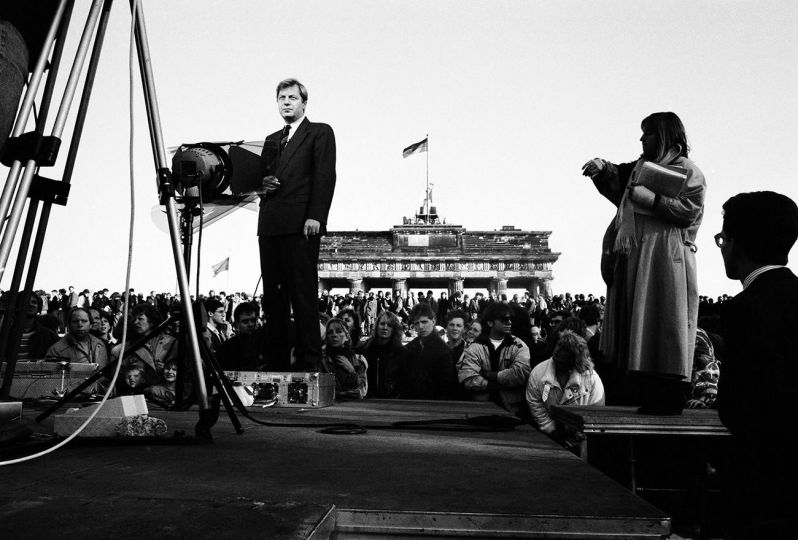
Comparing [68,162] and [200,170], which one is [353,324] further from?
[68,162]

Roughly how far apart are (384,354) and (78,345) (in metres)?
3.03

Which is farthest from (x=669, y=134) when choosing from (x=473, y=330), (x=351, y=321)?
(x=351, y=321)

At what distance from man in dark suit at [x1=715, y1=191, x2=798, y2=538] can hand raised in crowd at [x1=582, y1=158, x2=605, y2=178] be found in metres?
1.54

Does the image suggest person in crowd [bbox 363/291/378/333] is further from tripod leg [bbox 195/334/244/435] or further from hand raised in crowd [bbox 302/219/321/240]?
tripod leg [bbox 195/334/244/435]

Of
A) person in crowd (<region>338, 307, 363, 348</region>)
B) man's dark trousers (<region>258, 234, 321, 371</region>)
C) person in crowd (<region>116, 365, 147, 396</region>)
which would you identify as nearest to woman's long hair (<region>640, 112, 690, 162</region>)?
man's dark trousers (<region>258, 234, 321, 371</region>)

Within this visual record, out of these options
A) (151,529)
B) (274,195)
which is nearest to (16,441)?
(151,529)

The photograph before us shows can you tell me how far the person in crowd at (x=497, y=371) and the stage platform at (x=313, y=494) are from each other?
3092 millimetres

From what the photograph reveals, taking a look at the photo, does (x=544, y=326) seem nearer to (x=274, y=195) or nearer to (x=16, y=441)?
(x=274, y=195)

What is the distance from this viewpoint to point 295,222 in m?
3.89

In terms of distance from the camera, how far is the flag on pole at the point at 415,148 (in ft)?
133

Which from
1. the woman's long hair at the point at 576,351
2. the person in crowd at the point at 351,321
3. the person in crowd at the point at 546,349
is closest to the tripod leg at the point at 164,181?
the woman's long hair at the point at 576,351

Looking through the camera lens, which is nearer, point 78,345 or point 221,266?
point 78,345

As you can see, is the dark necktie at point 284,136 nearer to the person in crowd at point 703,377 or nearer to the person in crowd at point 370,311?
the person in crowd at point 703,377

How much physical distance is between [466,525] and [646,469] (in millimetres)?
3571
